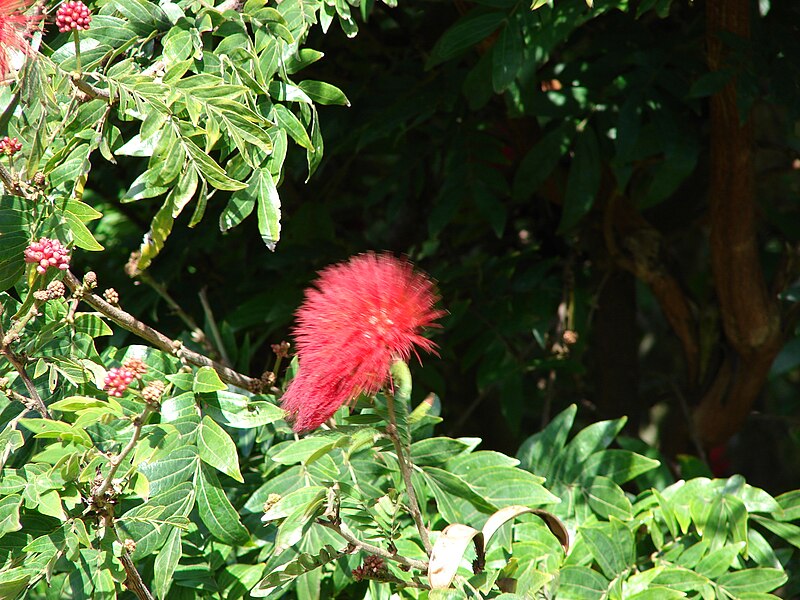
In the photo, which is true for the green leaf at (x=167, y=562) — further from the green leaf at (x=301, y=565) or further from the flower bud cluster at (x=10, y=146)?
the flower bud cluster at (x=10, y=146)

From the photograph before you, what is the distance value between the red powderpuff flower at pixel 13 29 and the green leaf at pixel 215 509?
55cm

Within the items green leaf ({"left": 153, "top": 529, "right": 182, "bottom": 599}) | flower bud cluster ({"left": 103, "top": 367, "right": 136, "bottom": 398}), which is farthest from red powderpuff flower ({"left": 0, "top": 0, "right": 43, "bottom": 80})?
green leaf ({"left": 153, "top": 529, "right": 182, "bottom": 599})

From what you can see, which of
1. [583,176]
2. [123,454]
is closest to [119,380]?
[123,454]

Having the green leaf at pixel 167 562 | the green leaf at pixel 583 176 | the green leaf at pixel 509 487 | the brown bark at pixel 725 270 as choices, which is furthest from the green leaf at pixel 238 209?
the brown bark at pixel 725 270

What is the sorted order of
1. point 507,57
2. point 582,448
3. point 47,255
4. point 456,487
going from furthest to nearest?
1. point 582,448
2. point 507,57
3. point 456,487
4. point 47,255

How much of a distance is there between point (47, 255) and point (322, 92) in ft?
1.50

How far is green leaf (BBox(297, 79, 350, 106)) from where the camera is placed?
1.24 meters

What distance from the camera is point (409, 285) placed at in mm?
1006

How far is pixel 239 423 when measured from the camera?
1.17 metres

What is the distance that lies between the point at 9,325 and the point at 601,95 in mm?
1152

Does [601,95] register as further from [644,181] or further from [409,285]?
[409,285]

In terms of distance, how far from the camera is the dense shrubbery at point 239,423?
38.8 inches

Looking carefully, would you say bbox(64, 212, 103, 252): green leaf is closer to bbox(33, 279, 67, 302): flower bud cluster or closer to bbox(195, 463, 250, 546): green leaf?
bbox(33, 279, 67, 302): flower bud cluster

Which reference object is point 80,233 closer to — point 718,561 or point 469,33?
point 469,33
